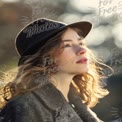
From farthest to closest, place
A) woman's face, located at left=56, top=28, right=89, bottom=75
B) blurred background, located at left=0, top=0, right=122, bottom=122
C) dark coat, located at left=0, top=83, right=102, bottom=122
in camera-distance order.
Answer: blurred background, located at left=0, top=0, right=122, bottom=122 → woman's face, located at left=56, top=28, right=89, bottom=75 → dark coat, located at left=0, top=83, right=102, bottom=122

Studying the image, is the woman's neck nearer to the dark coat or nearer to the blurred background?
the dark coat

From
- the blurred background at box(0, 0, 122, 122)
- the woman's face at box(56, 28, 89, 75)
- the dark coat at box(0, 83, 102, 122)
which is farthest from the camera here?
the blurred background at box(0, 0, 122, 122)

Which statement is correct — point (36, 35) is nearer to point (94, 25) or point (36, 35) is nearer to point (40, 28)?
point (40, 28)

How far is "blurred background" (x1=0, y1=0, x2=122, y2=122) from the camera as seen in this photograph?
218cm

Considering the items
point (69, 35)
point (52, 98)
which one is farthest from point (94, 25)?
point (52, 98)

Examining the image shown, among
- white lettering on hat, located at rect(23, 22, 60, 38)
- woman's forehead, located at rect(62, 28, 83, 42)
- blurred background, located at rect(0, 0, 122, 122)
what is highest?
white lettering on hat, located at rect(23, 22, 60, 38)

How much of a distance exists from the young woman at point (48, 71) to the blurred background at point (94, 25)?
2.65ft

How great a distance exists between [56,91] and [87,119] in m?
0.17

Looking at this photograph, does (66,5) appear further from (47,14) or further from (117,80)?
(117,80)

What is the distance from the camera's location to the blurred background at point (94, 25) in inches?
86.0

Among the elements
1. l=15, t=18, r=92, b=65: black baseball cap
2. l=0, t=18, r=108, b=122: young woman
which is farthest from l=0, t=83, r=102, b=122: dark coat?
l=15, t=18, r=92, b=65: black baseball cap

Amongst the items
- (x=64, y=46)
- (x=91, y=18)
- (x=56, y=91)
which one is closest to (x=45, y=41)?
(x=64, y=46)

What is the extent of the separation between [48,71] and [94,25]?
3.80ft

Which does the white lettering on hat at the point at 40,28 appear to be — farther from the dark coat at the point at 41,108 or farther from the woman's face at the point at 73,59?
the dark coat at the point at 41,108
